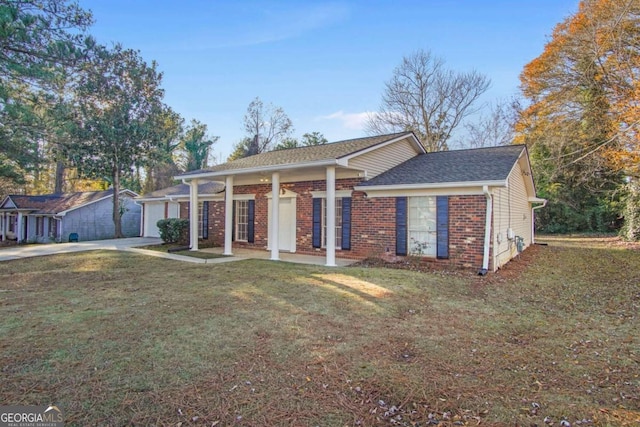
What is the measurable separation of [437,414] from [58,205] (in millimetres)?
27264

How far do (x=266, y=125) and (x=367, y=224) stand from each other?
27.5 m

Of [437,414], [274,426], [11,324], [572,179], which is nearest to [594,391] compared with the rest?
[437,414]

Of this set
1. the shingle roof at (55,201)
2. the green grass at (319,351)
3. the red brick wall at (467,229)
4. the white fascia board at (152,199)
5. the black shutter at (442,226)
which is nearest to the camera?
the green grass at (319,351)

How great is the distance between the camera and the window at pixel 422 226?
31.7ft

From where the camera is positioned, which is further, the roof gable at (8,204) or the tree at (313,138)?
the tree at (313,138)

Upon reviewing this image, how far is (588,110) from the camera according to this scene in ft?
57.7

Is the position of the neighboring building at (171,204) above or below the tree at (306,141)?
below

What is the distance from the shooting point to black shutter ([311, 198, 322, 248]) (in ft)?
39.5

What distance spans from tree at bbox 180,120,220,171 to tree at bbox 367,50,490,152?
60.8 ft

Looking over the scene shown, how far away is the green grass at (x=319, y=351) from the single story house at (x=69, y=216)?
1720 cm

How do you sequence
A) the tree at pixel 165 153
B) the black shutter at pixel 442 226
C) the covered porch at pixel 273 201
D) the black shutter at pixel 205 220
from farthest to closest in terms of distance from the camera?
the tree at pixel 165 153 < the black shutter at pixel 205 220 < the covered porch at pixel 273 201 < the black shutter at pixel 442 226

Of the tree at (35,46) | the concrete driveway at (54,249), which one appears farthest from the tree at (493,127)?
the tree at (35,46)

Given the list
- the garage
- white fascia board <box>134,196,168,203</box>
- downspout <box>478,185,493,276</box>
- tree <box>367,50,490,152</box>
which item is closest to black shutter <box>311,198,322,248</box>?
downspout <box>478,185,493,276</box>

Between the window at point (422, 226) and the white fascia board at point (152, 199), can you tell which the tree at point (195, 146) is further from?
the window at point (422, 226)
